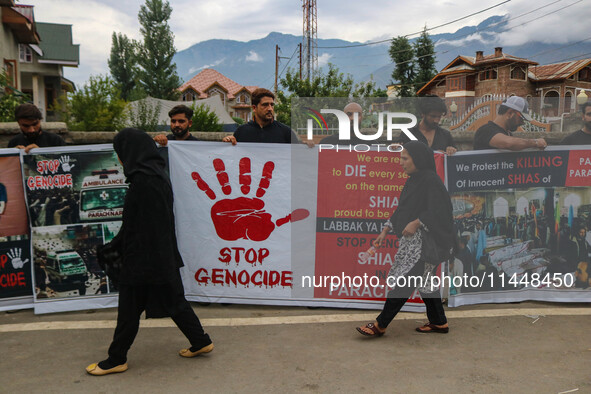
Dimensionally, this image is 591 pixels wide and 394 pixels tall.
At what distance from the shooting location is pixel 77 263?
5.36 meters

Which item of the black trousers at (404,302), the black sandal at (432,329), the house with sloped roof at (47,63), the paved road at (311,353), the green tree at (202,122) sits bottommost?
the paved road at (311,353)

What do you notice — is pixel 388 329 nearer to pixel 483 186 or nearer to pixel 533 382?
pixel 533 382

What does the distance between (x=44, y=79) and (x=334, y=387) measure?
2032 inches

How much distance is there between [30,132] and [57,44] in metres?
48.3

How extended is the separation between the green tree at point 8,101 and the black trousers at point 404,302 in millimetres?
8352

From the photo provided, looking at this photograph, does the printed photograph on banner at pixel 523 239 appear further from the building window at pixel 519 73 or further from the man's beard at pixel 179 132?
the building window at pixel 519 73

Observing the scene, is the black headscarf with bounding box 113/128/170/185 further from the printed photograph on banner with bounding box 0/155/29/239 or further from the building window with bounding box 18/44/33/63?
the building window with bounding box 18/44/33/63

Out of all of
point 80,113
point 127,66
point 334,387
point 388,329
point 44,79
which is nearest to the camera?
point 334,387

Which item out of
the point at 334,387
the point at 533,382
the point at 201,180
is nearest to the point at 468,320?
the point at 533,382

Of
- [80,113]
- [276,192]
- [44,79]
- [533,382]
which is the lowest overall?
[533,382]

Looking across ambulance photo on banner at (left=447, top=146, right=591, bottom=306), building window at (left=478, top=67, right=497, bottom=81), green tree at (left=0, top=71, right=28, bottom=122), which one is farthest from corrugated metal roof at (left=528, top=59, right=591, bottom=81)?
ambulance photo on banner at (left=447, top=146, right=591, bottom=306)

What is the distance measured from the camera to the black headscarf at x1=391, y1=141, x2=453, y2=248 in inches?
180

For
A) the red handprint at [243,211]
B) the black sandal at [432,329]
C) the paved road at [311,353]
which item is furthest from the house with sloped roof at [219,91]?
the black sandal at [432,329]

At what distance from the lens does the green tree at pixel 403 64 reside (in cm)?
6850
